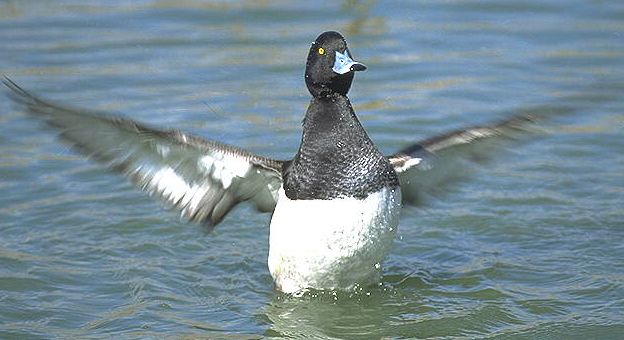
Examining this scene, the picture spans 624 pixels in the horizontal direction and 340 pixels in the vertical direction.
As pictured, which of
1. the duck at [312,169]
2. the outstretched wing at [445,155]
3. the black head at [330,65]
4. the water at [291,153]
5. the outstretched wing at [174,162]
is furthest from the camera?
the water at [291,153]

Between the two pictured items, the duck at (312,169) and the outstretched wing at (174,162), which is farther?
the duck at (312,169)

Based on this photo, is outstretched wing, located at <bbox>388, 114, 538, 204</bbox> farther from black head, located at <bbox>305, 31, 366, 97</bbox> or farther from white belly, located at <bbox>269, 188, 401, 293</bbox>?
black head, located at <bbox>305, 31, 366, 97</bbox>

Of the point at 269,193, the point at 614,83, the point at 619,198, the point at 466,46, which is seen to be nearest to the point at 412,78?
the point at 466,46

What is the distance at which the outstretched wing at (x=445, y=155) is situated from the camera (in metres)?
8.10

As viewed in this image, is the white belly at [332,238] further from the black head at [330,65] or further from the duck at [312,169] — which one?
the black head at [330,65]

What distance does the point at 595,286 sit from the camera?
8508 mm

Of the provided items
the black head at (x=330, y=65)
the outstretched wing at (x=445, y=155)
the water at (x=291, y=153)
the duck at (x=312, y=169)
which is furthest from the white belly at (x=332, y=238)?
the black head at (x=330, y=65)

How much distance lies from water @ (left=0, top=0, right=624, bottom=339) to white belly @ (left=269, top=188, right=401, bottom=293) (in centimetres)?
29

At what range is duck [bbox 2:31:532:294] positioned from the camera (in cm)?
773

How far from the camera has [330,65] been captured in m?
7.95

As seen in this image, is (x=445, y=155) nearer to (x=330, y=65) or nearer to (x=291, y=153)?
(x=330, y=65)

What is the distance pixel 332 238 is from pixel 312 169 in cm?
41

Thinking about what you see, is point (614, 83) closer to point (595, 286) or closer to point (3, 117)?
point (595, 286)

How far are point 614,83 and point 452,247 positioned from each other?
10.9ft
